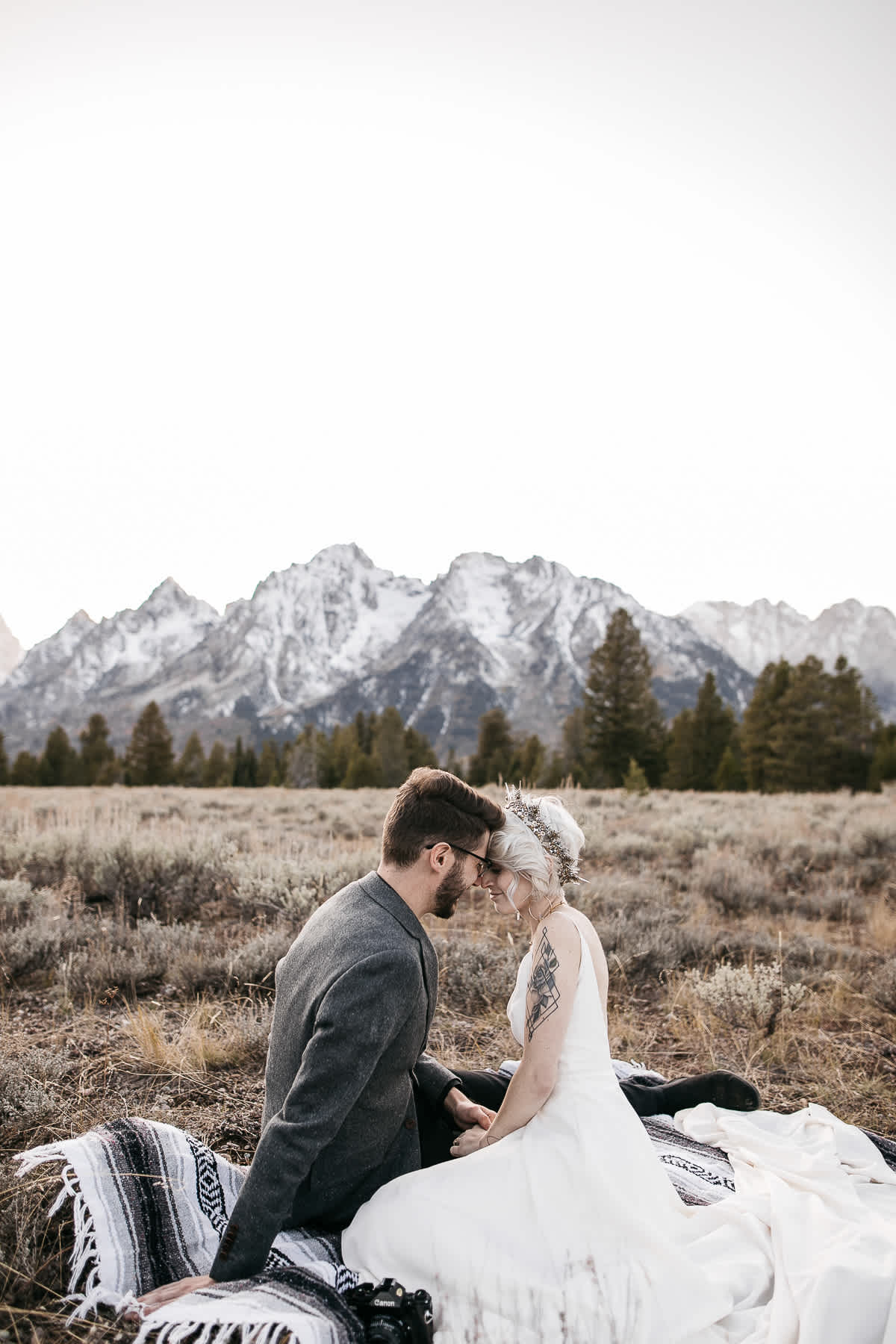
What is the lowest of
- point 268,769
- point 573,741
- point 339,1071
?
point 268,769

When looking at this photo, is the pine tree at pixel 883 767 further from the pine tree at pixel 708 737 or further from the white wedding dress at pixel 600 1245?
the white wedding dress at pixel 600 1245

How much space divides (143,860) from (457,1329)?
5.94 m

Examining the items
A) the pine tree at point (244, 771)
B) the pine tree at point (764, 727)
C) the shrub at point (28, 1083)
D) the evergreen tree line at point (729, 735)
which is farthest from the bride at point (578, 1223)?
the pine tree at point (244, 771)

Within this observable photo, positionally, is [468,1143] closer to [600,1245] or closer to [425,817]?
[600,1245]

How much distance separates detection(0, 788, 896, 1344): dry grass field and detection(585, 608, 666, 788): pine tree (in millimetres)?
26940

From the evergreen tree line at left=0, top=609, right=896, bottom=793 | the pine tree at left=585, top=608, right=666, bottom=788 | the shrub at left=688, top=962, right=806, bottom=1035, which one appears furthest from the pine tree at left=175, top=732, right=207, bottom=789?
the shrub at left=688, top=962, right=806, bottom=1035

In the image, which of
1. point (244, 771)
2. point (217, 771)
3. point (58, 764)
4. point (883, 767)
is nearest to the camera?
point (883, 767)

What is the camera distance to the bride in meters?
2.20

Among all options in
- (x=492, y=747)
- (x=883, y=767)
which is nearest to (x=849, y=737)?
(x=883, y=767)

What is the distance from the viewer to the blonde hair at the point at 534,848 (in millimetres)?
2836

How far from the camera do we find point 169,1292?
2.17 meters

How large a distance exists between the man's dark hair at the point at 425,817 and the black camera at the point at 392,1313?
1170 millimetres

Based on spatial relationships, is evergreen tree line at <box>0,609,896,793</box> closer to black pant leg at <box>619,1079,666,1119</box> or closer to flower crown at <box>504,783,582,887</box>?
black pant leg at <box>619,1079,666,1119</box>

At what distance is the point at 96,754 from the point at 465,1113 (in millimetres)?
55281
